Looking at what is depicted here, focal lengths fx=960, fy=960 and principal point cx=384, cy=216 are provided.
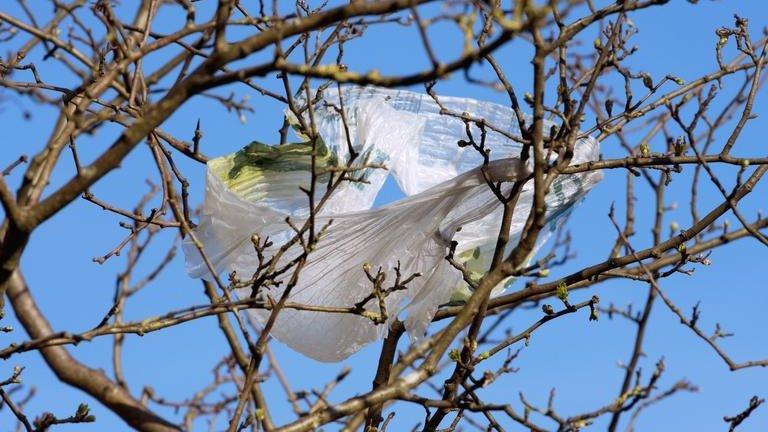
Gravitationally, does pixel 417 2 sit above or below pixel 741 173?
below

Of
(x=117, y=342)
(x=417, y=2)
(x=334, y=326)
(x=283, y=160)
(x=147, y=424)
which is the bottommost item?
(x=147, y=424)

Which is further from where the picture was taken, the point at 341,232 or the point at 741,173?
the point at 341,232

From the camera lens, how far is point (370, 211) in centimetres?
282

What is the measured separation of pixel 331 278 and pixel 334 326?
166 millimetres

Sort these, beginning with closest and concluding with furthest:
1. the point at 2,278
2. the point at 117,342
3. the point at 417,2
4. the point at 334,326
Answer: the point at 417,2, the point at 2,278, the point at 117,342, the point at 334,326

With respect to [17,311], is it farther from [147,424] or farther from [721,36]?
[721,36]

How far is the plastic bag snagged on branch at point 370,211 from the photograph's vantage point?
2900 mm

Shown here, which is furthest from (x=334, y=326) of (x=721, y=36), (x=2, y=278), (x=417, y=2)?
(x=417, y=2)

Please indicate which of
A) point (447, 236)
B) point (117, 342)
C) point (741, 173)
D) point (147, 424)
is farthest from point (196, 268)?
point (741, 173)

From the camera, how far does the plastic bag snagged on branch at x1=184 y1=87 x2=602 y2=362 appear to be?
9.52ft

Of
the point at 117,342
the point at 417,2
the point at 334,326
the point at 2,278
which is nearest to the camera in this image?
the point at 417,2

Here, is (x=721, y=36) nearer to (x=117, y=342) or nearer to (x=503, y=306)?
(x=503, y=306)

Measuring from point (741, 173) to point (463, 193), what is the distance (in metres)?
0.79

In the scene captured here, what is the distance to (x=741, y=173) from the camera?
8.87 ft
